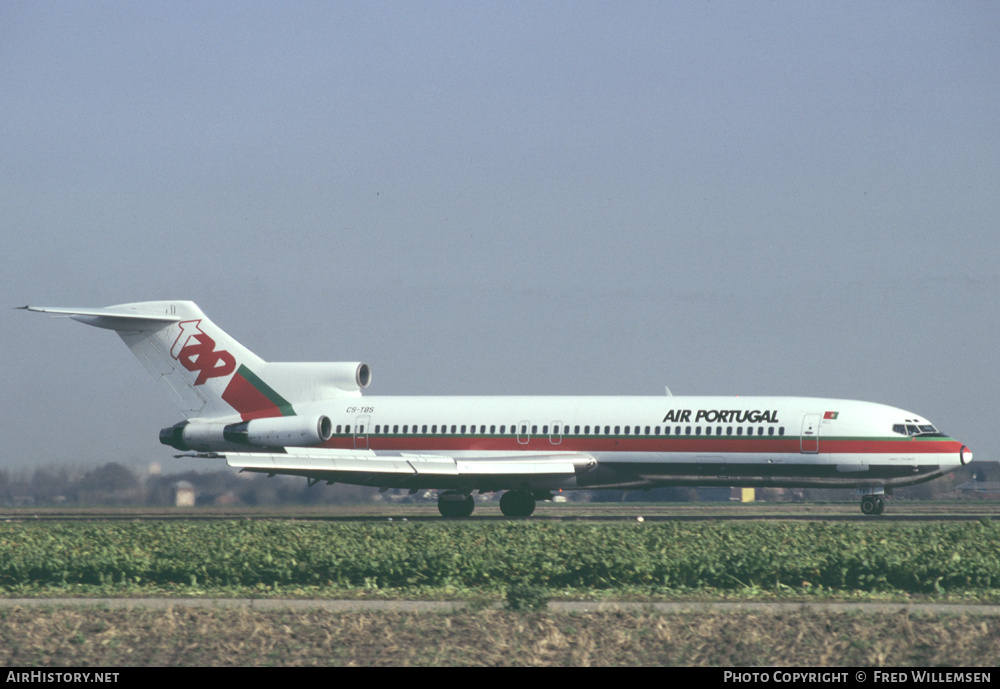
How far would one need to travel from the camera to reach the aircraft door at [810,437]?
3919 cm

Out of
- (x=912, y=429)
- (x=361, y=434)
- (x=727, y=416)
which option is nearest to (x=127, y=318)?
(x=361, y=434)

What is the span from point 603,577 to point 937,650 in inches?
343

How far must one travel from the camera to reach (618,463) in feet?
134

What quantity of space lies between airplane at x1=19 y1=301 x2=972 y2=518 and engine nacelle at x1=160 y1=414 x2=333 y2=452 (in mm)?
53

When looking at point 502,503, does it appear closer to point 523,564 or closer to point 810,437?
point 810,437

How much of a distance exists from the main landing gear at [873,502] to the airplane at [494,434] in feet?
0.16

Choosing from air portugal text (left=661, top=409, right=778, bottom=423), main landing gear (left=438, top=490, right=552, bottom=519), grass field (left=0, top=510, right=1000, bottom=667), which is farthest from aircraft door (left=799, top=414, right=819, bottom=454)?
grass field (left=0, top=510, right=1000, bottom=667)

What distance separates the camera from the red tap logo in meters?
47.1

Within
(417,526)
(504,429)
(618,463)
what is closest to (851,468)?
(618,463)

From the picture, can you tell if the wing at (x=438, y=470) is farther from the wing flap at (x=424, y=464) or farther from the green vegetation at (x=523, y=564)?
the green vegetation at (x=523, y=564)

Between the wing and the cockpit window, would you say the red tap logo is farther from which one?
the cockpit window

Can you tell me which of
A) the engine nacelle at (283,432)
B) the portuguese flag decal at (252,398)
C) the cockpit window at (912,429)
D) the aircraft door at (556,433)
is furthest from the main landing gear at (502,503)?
the cockpit window at (912,429)
